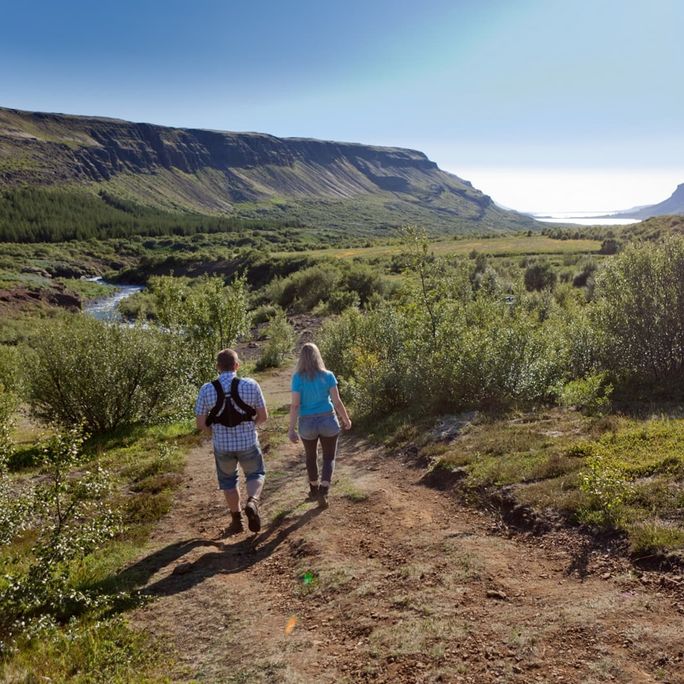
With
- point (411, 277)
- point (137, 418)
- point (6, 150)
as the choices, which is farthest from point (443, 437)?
point (6, 150)

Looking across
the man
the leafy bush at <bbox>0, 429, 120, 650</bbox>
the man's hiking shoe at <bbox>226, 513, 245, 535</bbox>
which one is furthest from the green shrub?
the leafy bush at <bbox>0, 429, 120, 650</bbox>

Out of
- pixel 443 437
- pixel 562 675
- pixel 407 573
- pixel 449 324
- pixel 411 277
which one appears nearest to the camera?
pixel 562 675

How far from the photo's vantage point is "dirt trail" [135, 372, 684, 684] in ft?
13.3

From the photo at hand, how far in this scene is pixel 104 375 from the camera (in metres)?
14.9

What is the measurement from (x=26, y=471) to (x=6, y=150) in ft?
779

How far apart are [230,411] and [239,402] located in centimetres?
16

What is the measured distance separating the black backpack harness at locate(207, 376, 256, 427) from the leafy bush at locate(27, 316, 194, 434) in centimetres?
964

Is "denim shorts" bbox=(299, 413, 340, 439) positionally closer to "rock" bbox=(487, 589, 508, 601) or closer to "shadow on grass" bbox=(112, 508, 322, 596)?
"shadow on grass" bbox=(112, 508, 322, 596)

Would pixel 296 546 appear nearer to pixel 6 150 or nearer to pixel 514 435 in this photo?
pixel 514 435

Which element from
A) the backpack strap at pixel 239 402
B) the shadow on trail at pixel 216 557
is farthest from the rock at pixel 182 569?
the backpack strap at pixel 239 402

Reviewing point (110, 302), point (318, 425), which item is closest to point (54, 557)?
point (318, 425)

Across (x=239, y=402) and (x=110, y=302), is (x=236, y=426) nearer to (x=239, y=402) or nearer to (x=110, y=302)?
(x=239, y=402)

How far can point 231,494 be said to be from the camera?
275 inches

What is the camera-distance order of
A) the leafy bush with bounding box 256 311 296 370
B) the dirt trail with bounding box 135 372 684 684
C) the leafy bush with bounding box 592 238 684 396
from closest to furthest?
the dirt trail with bounding box 135 372 684 684 → the leafy bush with bounding box 592 238 684 396 → the leafy bush with bounding box 256 311 296 370
